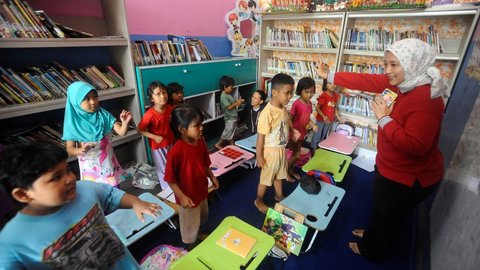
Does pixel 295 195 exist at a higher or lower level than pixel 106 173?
Answer: lower

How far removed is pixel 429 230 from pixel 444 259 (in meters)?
0.58

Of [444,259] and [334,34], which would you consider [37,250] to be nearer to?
[444,259]

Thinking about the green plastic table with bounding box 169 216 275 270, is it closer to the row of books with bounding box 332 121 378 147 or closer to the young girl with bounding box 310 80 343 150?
the young girl with bounding box 310 80 343 150

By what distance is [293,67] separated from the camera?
156 inches

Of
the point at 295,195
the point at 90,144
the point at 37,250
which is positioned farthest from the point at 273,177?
the point at 37,250

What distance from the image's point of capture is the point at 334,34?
3477 mm

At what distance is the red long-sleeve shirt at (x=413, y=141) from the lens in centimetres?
120

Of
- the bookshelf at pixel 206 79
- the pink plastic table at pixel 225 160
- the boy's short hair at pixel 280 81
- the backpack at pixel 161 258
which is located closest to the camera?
the backpack at pixel 161 258

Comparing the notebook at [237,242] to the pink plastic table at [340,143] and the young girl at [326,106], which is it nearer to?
the pink plastic table at [340,143]

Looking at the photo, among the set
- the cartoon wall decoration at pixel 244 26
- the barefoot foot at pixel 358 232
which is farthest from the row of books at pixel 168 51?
Result: the barefoot foot at pixel 358 232

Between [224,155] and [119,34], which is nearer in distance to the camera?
[119,34]

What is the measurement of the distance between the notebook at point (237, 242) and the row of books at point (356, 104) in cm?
279

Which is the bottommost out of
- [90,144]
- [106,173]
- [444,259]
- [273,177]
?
[444,259]

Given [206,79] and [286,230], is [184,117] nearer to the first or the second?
[286,230]
